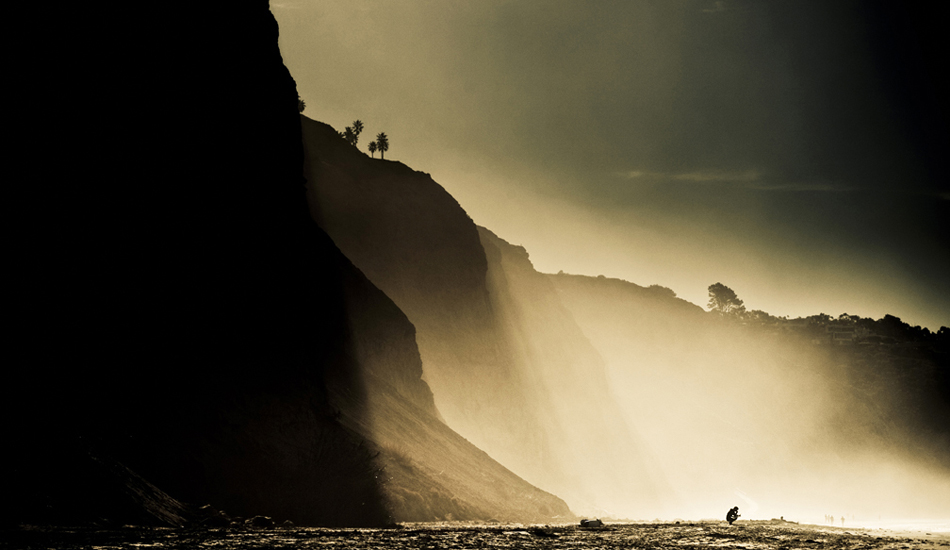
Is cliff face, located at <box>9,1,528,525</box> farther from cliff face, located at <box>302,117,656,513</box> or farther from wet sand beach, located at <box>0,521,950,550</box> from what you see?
cliff face, located at <box>302,117,656,513</box>

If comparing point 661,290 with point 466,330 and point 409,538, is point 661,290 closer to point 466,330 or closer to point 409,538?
point 466,330

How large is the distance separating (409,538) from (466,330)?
5301 cm

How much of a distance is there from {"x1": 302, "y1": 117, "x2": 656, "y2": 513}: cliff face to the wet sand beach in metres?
36.9

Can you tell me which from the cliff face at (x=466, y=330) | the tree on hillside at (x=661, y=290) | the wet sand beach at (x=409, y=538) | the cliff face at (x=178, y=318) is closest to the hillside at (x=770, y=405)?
the tree on hillside at (x=661, y=290)

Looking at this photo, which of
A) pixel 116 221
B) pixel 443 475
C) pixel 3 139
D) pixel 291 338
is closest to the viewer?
pixel 3 139

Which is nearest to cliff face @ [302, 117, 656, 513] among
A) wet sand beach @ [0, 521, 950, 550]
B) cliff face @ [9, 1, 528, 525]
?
cliff face @ [9, 1, 528, 525]

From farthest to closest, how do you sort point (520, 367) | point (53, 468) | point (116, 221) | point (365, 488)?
point (520, 367) → point (365, 488) → point (116, 221) → point (53, 468)

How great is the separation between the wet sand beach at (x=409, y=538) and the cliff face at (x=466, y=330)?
3694cm

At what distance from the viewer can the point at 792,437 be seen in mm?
132125

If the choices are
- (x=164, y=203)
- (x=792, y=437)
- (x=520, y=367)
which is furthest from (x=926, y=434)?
(x=164, y=203)

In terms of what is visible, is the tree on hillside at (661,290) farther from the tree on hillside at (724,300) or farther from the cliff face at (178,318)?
the cliff face at (178,318)

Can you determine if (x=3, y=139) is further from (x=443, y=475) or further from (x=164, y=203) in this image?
(x=443, y=475)

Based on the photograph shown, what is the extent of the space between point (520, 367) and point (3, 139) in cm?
6692

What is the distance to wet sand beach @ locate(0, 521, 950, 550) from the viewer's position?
17852 mm
